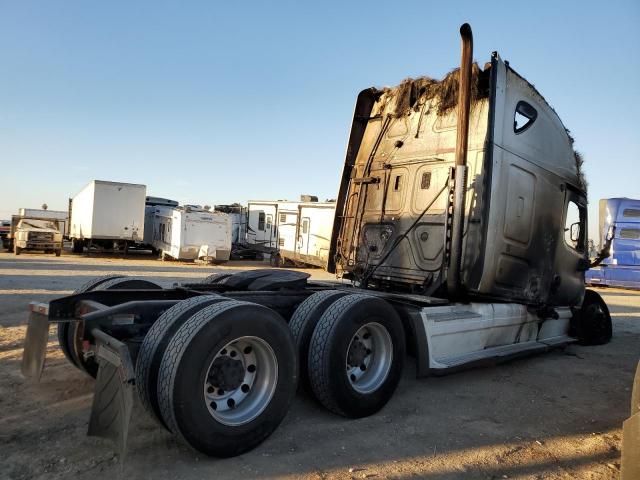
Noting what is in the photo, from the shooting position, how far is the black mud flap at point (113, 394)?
2.74 m

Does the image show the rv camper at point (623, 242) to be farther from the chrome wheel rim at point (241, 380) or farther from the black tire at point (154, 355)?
the black tire at point (154, 355)

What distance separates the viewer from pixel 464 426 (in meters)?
3.96

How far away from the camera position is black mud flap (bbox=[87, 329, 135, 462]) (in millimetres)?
2738

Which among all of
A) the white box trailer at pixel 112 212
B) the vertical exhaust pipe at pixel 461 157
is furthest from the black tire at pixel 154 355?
the white box trailer at pixel 112 212

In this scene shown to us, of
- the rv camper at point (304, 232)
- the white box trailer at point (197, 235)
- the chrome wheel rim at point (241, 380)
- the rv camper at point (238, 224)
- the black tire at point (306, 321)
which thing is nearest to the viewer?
the chrome wheel rim at point (241, 380)

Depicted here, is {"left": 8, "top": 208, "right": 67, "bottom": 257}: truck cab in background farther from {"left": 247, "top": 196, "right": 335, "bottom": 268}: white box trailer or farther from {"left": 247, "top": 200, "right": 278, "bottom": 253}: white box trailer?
{"left": 247, "top": 196, "right": 335, "bottom": 268}: white box trailer

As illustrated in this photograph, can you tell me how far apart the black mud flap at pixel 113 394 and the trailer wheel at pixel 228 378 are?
249 mm

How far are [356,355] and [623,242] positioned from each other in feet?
56.4

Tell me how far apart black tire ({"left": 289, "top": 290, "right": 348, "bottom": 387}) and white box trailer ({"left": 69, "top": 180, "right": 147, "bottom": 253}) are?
64.9 ft

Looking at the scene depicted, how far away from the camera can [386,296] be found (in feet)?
15.9

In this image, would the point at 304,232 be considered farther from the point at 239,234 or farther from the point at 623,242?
the point at 623,242

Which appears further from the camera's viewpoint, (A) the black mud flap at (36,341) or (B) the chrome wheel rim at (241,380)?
(A) the black mud flap at (36,341)

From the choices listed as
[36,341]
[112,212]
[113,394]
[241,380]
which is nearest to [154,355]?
[113,394]

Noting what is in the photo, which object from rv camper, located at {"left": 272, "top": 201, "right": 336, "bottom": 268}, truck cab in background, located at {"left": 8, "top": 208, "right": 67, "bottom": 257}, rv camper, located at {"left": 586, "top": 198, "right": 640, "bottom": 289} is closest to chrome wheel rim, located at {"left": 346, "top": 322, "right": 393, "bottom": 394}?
rv camper, located at {"left": 272, "top": 201, "right": 336, "bottom": 268}
